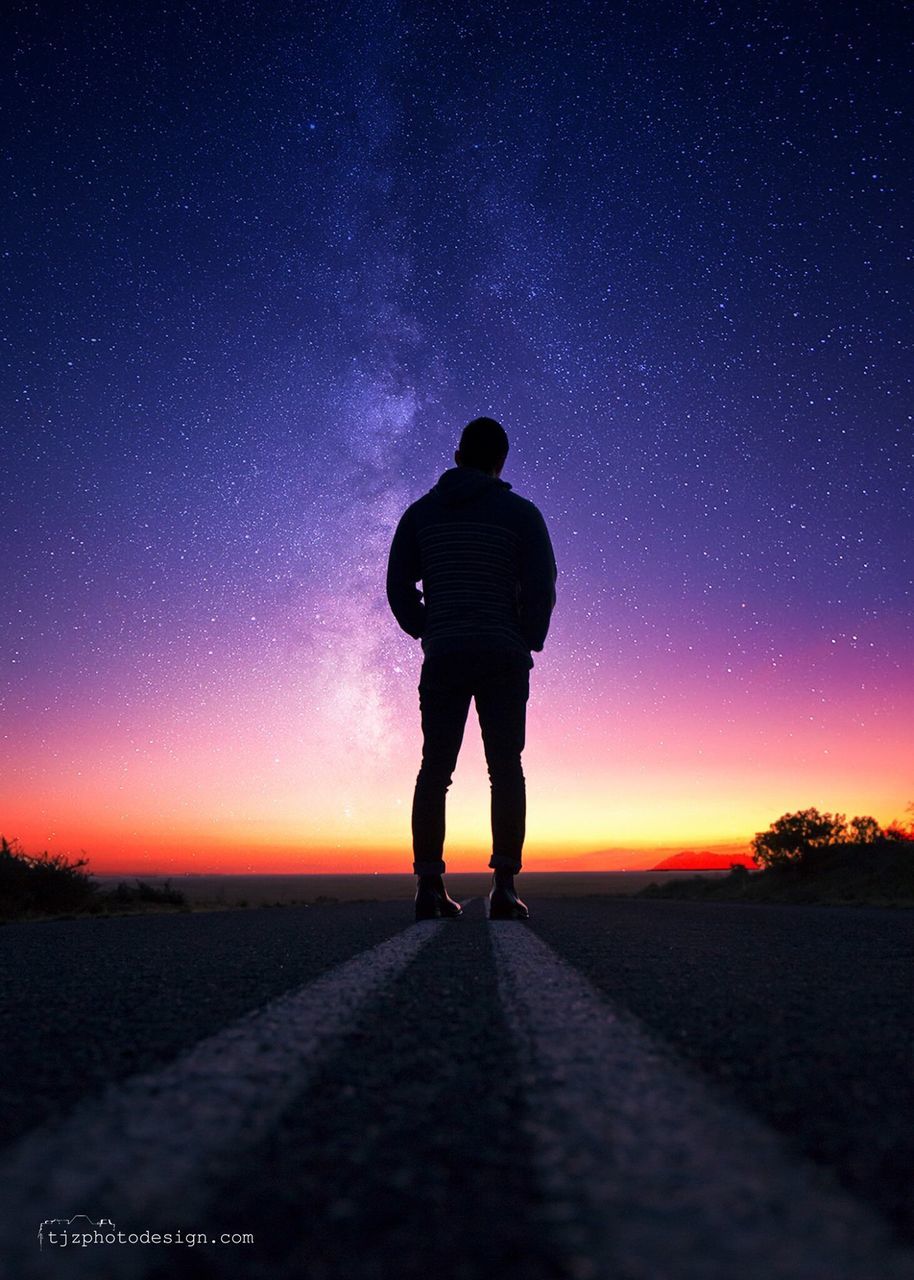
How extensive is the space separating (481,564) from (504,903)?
74.0 inches

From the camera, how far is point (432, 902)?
463 centimetres

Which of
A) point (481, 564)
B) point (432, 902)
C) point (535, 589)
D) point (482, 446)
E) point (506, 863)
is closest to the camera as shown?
point (506, 863)

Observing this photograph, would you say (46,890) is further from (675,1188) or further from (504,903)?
(675,1188)

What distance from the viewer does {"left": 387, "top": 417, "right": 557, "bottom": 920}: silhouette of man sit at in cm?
461

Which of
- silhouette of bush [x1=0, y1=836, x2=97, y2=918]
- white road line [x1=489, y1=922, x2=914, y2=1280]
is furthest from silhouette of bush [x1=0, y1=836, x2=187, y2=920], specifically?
white road line [x1=489, y1=922, x2=914, y2=1280]

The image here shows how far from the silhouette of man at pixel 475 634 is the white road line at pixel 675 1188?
129 inches

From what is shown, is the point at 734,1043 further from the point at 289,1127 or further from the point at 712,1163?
the point at 289,1127

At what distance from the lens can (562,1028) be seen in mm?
1592

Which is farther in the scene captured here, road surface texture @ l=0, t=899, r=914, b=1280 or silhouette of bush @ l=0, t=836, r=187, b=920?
silhouette of bush @ l=0, t=836, r=187, b=920

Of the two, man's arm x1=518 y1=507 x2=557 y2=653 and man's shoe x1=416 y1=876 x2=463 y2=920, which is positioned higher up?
man's arm x1=518 y1=507 x2=557 y2=653

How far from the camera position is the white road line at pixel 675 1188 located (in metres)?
0.67

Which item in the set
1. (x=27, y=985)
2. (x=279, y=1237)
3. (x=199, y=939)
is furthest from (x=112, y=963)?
(x=279, y=1237)

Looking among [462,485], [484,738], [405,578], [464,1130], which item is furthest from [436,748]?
[464,1130]

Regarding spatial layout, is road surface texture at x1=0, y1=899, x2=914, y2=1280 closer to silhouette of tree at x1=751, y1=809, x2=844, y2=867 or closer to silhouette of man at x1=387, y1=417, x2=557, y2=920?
silhouette of man at x1=387, y1=417, x2=557, y2=920
